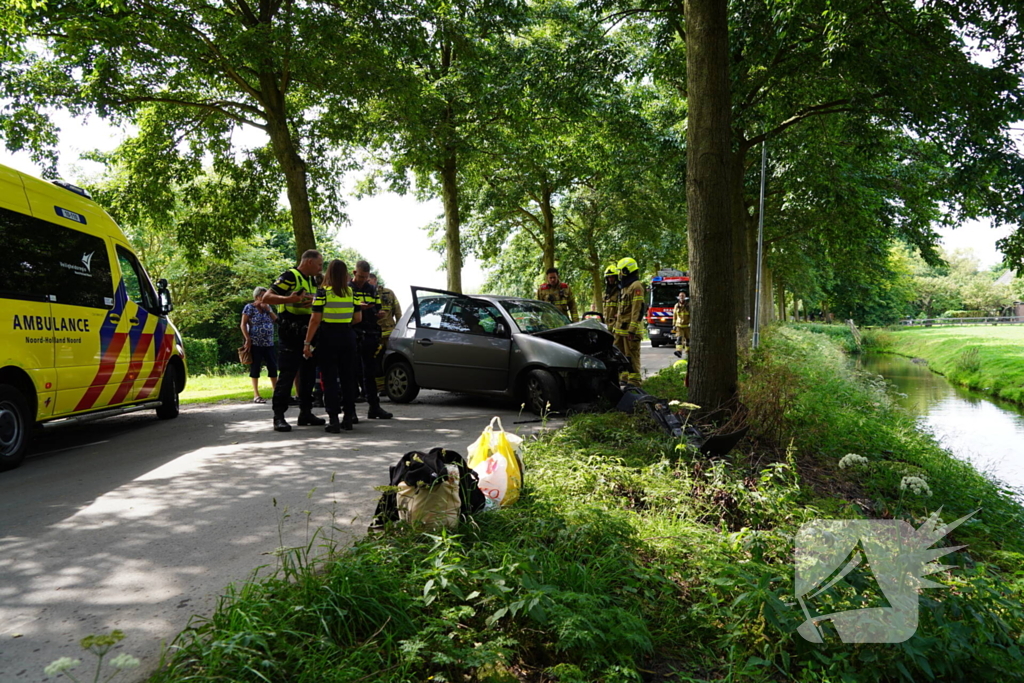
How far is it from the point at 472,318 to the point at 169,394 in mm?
4369

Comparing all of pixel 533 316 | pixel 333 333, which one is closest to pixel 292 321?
pixel 333 333

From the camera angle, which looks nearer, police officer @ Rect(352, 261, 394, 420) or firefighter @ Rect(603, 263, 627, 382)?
police officer @ Rect(352, 261, 394, 420)

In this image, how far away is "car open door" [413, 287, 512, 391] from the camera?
30.5ft

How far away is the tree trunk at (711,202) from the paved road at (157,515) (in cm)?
211

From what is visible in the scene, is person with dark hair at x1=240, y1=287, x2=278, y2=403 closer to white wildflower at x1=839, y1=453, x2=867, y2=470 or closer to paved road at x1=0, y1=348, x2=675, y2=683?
paved road at x1=0, y1=348, x2=675, y2=683

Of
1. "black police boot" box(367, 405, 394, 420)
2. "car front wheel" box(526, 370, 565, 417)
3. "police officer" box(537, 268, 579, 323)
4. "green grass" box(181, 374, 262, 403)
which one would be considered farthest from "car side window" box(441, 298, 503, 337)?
"green grass" box(181, 374, 262, 403)

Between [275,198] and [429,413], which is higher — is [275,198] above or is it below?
above

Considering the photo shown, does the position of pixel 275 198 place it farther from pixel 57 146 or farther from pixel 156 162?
pixel 57 146

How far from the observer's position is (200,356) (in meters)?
30.3

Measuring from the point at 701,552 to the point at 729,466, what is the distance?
1.82 meters

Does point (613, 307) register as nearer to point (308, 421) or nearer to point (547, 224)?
point (308, 421)

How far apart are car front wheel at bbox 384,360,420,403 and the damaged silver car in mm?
15

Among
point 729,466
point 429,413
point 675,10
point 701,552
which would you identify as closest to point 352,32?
point 675,10

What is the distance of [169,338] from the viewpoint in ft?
30.9
